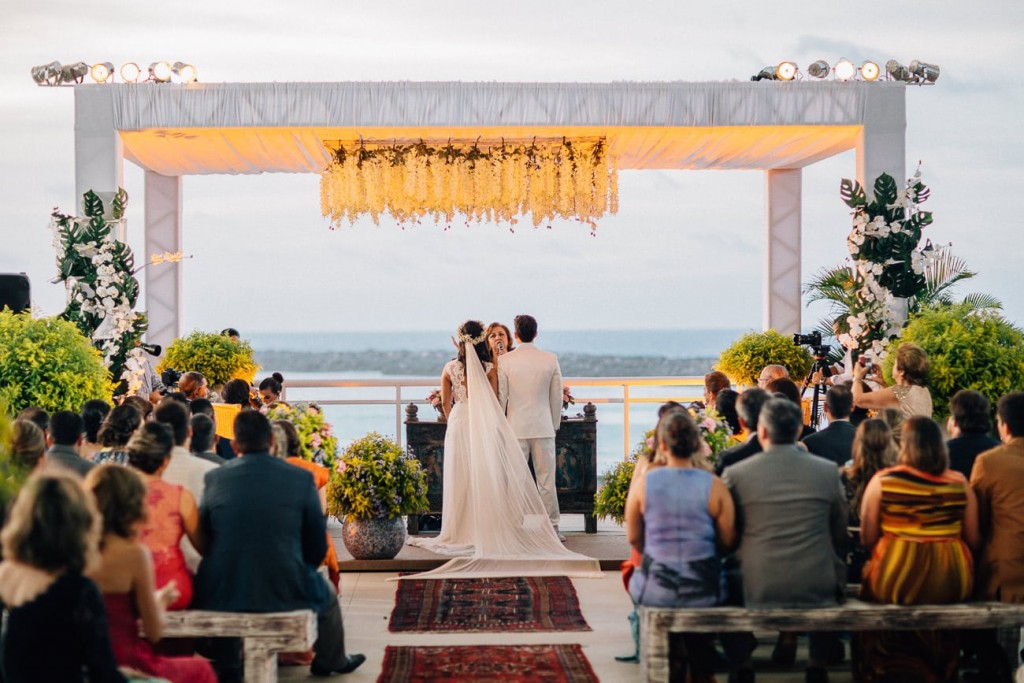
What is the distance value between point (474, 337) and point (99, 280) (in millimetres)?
2548

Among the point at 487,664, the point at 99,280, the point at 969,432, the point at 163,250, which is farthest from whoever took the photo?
the point at 163,250

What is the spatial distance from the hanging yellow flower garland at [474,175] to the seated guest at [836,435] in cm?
467

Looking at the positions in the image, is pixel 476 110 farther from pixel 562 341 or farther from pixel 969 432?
pixel 562 341

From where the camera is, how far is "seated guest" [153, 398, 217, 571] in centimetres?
492

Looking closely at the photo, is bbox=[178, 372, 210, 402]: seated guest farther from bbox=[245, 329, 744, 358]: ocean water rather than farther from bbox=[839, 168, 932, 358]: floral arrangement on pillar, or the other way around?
bbox=[245, 329, 744, 358]: ocean water

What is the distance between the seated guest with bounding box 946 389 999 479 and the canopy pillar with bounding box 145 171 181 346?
7871 millimetres

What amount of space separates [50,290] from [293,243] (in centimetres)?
2161

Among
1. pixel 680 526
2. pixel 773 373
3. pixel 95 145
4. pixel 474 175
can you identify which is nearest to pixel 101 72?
pixel 95 145

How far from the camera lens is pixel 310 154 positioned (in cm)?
1049

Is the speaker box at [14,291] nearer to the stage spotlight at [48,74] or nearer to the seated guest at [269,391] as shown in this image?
the stage spotlight at [48,74]

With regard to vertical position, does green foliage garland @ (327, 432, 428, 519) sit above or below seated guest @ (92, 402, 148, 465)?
below

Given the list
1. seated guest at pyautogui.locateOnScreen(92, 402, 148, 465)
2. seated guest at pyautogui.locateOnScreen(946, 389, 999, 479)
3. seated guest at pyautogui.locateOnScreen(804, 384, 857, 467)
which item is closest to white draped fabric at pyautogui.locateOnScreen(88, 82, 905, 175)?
seated guest at pyautogui.locateOnScreen(804, 384, 857, 467)

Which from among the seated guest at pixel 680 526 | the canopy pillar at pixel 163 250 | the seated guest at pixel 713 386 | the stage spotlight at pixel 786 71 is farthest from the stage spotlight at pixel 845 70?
the canopy pillar at pixel 163 250

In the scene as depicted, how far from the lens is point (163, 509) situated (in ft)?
14.7
